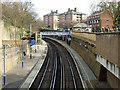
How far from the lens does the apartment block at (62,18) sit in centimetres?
9519

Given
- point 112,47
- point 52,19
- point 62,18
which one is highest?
point 52,19

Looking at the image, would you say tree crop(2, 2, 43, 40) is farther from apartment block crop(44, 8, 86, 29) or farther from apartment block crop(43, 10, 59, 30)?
apartment block crop(43, 10, 59, 30)

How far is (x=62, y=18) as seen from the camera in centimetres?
10488

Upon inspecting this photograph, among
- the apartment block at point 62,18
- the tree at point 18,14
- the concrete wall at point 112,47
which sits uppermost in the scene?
the apartment block at point 62,18

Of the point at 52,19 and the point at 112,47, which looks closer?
the point at 112,47

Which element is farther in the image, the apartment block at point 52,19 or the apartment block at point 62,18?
the apartment block at point 52,19

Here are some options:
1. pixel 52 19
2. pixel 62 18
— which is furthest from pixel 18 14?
pixel 52 19

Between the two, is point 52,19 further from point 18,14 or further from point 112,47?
point 112,47

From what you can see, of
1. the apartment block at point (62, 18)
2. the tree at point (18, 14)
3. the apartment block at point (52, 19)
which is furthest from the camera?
the apartment block at point (52, 19)

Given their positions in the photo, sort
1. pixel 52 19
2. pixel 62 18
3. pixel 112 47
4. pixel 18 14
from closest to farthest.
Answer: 1. pixel 112 47
2. pixel 18 14
3. pixel 62 18
4. pixel 52 19

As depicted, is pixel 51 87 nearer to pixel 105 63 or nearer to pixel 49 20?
pixel 105 63

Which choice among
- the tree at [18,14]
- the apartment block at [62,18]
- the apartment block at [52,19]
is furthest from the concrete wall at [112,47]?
the apartment block at [52,19]

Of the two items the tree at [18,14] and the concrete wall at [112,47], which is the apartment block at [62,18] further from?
the concrete wall at [112,47]

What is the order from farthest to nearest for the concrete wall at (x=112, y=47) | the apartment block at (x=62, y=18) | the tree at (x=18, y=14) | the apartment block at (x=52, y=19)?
the apartment block at (x=52, y=19), the apartment block at (x=62, y=18), the tree at (x=18, y=14), the concrete wall at (x=112, y=47)
